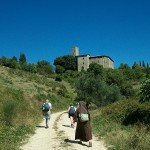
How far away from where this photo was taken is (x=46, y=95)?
194 ft

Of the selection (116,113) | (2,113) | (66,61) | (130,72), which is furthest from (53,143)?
(66,61)

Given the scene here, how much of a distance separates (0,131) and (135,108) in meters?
12.9

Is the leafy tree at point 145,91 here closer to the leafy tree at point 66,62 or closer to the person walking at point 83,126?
the person walking at point 83,126

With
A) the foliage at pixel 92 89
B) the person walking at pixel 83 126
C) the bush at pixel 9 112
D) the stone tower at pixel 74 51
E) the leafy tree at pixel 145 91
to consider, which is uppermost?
the stone tower at pixel 74 51

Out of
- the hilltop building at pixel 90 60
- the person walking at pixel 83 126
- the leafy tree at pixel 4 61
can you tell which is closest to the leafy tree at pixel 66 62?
the hilltop building at pixel 90 60

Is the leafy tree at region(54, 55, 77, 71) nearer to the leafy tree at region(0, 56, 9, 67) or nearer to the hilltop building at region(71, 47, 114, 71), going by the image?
the hilltop building at region(71, 47, 114, 71)

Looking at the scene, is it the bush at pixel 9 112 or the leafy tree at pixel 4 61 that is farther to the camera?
the leafy tree at pixel 4 61

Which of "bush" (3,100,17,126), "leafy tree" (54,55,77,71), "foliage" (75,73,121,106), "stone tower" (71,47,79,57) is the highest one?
"stone tower" (71,47,79,57)

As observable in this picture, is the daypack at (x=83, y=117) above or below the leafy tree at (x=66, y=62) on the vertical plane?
below

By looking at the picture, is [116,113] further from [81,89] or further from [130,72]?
[130,72]

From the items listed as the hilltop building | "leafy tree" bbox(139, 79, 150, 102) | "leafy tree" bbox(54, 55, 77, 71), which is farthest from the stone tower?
"leafy tree" bbox(139, 79, 150, 102)

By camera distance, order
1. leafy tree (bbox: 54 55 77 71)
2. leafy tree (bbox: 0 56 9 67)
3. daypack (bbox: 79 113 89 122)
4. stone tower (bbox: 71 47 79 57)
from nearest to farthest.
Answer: daypack (bbox: 79 113 89 122) < leafy tree (bbox: 0 56 9 67) < leafy tree (bbox: 54 55 77 71) < stone tower (bbox: 71 47 79 57)

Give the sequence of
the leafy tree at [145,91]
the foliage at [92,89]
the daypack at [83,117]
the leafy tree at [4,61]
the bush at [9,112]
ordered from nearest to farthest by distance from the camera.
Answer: the daypack at [83,117]
the bush at [9,112]
the leafy tree at [145,91]
the foliage at [92,89]
the leafy tree at [4,61]

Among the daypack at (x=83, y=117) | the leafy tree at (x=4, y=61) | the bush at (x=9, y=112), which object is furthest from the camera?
the leafy tree at (x=4, y=61)
